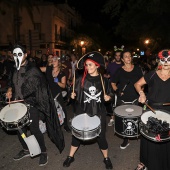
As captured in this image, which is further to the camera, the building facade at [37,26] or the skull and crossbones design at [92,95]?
the building facade at [37,26]

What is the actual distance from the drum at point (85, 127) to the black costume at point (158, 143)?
2.82ft

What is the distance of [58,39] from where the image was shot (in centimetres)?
3516

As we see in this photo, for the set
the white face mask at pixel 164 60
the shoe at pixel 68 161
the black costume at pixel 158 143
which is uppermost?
the white face mask at pixel 164 60

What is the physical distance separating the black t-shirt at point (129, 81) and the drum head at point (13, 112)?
216cm

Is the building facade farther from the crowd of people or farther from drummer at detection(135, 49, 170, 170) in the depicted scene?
drummer at detection(135, 49, 170, 170)

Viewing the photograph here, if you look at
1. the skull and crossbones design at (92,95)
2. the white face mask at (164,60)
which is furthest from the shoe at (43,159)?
the white face mask at (164,60)

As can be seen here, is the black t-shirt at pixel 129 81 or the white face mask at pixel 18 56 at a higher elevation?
the white face mask at pixel 18 56

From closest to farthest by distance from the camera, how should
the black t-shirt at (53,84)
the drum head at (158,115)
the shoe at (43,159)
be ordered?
the drum head at (158,115)
the shoe at (43,159)
the black t-shirt at (53,84)

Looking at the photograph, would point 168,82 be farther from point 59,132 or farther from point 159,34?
point 159,34

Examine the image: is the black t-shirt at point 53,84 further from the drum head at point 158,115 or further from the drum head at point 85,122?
the drum head at point 158,115

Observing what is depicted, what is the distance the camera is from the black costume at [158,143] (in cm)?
329

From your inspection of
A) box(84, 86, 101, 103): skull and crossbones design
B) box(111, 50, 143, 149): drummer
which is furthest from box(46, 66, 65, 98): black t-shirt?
box(84, 86, 101, 103): skull and crossbones design

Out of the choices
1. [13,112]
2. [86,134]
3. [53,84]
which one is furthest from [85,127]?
[53,84]

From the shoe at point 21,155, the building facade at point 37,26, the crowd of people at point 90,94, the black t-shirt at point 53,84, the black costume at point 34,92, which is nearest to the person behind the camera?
the crowd of people at point 90,94
